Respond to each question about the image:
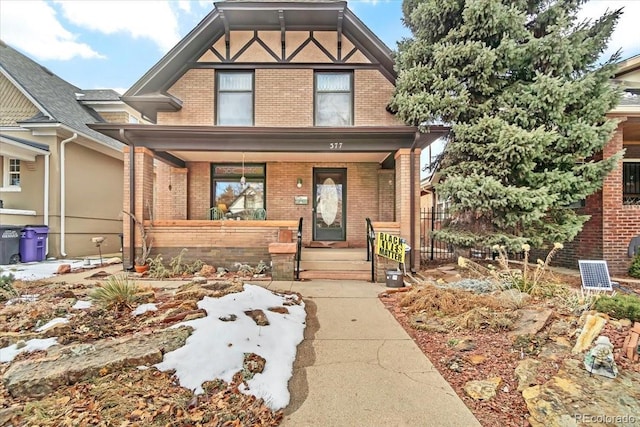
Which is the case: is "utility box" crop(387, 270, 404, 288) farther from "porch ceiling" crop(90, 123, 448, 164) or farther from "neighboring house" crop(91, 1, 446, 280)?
"porch ceiling" crop(90, 123, 448, 164)

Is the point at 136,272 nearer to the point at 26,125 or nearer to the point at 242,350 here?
the point at 242,350

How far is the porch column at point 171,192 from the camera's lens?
9.96 metres

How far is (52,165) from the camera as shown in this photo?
33.3ft

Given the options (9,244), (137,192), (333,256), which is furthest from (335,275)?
(9,244)

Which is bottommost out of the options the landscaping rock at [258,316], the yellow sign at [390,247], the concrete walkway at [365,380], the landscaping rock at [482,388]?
the concrete walkway at [365,380]

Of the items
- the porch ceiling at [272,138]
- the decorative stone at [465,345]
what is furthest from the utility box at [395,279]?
the porch ceiling at [272,138]

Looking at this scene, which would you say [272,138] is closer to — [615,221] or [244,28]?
[244,28]

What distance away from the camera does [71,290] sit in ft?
18.1

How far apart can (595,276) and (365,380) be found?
5.02 m

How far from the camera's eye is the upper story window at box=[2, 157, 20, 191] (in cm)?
1030

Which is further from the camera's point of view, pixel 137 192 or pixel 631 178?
pixel 631 178

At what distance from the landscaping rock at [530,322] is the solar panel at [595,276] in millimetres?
2147

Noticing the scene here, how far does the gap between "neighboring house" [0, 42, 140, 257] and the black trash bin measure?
812 mm

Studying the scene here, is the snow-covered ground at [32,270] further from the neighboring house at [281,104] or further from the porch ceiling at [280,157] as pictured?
the porch ceiling at [280,157]
